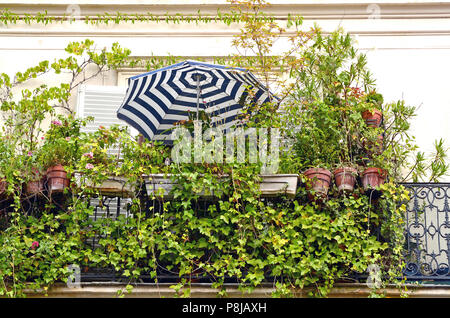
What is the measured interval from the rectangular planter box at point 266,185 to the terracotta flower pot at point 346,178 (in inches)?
18.3

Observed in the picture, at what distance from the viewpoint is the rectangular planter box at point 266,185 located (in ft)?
27.2

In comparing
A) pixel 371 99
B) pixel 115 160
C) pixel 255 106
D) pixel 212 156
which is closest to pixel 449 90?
pixel 371 99

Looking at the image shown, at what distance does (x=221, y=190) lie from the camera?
8367 millimetres

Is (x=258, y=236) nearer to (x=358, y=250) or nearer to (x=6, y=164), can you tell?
(x=358, y=250)

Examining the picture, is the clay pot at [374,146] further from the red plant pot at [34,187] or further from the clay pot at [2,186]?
the clay pot at [2,186]

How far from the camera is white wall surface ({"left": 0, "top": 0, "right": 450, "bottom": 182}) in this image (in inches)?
406

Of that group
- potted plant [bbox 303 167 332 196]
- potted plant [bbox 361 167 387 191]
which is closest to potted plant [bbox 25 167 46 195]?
potted plant [bbox 303 167 332 196]

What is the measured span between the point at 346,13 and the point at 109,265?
4.57 m

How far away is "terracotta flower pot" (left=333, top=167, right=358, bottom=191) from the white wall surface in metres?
2.12

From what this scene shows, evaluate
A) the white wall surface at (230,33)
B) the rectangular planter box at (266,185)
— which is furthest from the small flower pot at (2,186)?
the white wall surface at (230,33)

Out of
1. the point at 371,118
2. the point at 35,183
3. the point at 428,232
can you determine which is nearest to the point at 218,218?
the point at 35,183

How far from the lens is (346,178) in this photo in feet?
27.6

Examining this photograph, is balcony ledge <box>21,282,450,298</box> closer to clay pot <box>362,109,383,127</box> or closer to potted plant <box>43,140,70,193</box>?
potted plant <box>43,140,70,193</box>

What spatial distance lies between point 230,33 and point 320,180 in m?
3.00
